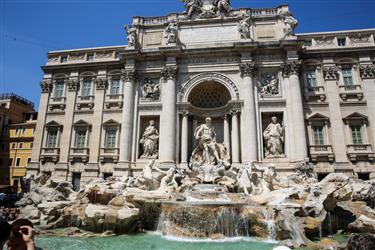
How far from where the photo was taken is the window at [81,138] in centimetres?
2198

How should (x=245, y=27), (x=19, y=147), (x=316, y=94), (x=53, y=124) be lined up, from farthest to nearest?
1. (x=19, y=147)
2. (x=53, y=124)
3. (x=245, y=27)
4. (x=316, y=94)

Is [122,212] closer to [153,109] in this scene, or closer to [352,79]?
[153,109]

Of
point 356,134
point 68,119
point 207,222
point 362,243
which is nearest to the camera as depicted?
point 362,243

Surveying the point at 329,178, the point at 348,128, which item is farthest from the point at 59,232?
the point at 348,128

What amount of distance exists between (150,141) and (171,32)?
9612 millimetres

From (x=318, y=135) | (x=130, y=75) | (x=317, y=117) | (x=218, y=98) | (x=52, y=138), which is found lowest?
(x=318, y=135)

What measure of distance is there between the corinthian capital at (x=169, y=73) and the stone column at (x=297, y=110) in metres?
8.91

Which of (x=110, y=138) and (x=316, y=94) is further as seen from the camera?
(x=110, y=138)

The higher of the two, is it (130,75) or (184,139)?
(130,75)

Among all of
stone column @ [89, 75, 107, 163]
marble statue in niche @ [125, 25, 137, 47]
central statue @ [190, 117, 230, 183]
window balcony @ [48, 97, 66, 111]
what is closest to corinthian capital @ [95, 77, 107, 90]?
stone column @ [89, 75, 107, 163]

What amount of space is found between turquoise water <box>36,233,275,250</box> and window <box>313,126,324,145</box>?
464 inches

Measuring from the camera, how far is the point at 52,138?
892 inches

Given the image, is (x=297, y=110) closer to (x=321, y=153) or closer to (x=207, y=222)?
(x=321, y=153)

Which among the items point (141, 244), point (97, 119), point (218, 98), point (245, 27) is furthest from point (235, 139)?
point (97, 119)
